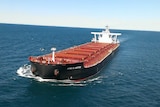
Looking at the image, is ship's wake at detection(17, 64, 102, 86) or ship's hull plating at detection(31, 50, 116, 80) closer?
ship's hull plating at detection(31, 50, 116, 80)

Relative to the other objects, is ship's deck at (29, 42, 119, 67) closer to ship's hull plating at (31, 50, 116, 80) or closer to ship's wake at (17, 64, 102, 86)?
ship's hull plating at (31, 50, 116, 80)

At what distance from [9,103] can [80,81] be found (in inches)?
639

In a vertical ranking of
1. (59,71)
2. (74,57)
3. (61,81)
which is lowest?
(61,81)

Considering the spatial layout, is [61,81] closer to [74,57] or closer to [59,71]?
[59,71]

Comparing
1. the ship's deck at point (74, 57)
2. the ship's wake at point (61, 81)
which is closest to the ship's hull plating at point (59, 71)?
the ship's wake at point (61, 81)

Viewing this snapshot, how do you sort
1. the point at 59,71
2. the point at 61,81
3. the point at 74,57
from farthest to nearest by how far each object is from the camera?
1. the point at 74,57
2. the point at 61,81
3. the point at 59,71

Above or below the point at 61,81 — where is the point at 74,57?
above

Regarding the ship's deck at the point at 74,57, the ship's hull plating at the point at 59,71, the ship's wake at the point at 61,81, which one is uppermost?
the ship's deck at the point at 74,57

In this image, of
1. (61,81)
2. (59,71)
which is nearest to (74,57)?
(61,81)

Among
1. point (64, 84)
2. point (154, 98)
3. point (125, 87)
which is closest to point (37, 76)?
point (64, 84)

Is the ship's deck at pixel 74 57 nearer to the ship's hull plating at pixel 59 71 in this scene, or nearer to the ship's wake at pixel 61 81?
the ship's hull plating at pixel 59 71

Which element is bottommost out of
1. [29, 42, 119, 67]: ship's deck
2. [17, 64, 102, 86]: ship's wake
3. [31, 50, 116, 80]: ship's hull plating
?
[17, 64, 102, 86]: ship's wake

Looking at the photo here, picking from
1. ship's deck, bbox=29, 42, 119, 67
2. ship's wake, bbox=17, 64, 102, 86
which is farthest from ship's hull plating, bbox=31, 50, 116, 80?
ship's deck, bbox=29, 42, 119, 67

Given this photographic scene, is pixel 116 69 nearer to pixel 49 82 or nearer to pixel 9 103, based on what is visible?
pixel 49 82
